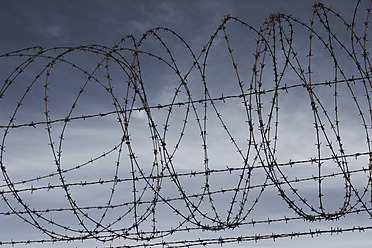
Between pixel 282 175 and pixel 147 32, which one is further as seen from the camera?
pixel 147 32

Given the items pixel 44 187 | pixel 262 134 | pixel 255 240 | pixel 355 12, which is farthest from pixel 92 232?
pixel 355 12

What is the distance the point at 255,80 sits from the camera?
771 cm

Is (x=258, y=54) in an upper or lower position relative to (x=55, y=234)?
upper

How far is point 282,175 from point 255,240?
3.98 feet

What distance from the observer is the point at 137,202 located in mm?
8688

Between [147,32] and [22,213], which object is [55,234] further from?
[147,32]

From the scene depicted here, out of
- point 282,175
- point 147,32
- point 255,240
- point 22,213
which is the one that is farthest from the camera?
→ point 22,213

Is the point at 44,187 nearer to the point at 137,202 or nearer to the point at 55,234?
the point at 55,234

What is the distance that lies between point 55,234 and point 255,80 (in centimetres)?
424

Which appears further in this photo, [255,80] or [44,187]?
[44,187]

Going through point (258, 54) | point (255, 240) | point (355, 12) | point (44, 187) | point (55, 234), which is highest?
point (355, 12)

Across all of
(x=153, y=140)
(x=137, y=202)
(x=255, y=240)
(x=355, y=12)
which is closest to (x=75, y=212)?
(x=137, y=202)

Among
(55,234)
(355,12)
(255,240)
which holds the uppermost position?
(355,12)

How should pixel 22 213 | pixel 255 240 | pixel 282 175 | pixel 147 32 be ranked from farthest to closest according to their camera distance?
pixel 22 213, pixel 147 32, pixel 255 240, pixel 282 175
